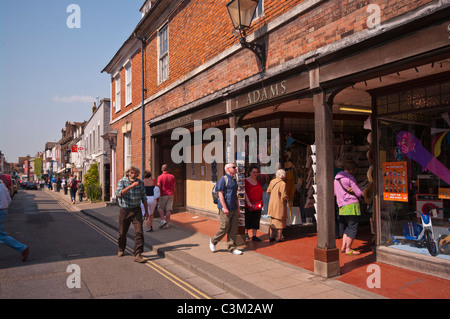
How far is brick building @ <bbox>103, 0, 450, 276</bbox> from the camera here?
4.64m

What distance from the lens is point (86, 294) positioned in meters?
4.67

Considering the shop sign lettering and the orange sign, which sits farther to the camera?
the shop sign lettering

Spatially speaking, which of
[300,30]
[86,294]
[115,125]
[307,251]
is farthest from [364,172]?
[115,125]

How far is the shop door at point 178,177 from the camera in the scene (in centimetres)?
1392

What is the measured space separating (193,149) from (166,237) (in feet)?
17.6

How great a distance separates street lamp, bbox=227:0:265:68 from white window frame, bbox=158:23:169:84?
20.0ft

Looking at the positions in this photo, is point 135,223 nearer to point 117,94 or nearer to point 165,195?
point 165,195

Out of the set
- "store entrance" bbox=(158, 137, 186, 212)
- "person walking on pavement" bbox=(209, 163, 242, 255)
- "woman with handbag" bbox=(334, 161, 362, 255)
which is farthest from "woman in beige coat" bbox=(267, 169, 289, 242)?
"store entrance" bbox=(158, 137, 186, 212)

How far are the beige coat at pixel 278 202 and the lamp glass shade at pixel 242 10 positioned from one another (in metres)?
3.58

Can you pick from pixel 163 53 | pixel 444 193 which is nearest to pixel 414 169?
pixel 444 193

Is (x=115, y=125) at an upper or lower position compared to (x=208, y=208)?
upper

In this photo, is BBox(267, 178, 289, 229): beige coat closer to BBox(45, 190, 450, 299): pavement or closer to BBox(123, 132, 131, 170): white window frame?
BBox(45, 190, 450, 299): pavement
